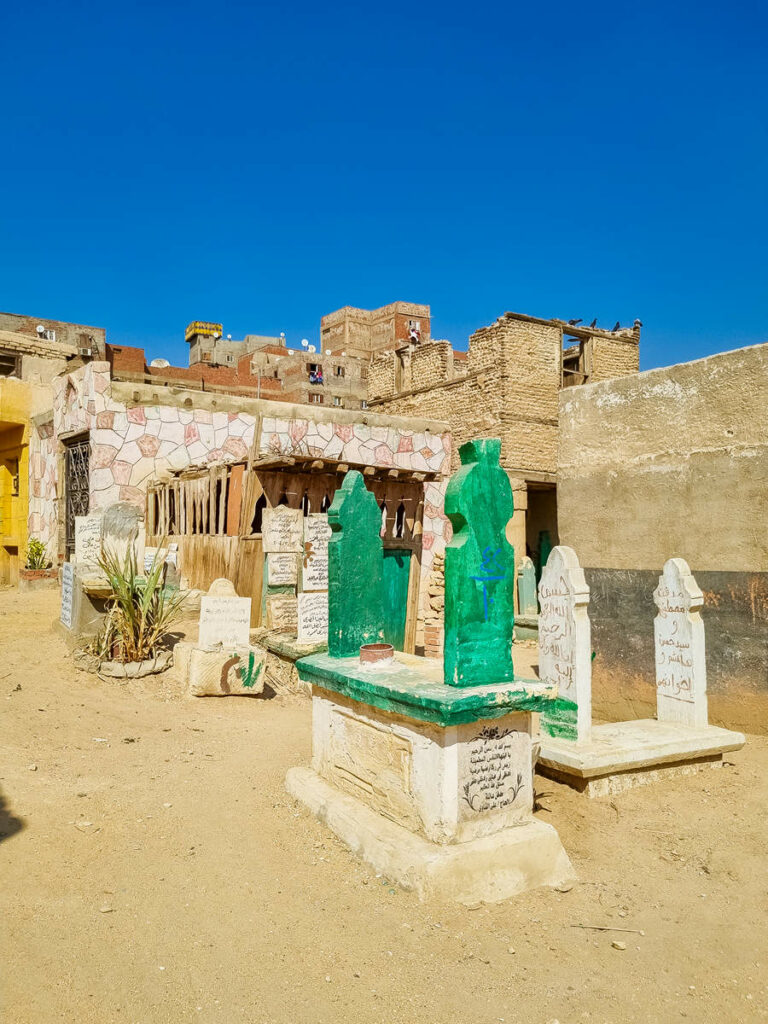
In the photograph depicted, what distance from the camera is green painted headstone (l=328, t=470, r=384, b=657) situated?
186 inches

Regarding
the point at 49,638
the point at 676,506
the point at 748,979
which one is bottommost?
the point at 748,979

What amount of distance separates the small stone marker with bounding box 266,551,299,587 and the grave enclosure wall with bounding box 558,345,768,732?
3420 mm

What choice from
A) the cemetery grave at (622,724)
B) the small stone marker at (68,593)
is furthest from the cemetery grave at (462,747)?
the small stone marker at (68,593)

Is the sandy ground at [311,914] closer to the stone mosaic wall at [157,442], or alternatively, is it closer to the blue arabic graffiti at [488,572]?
the blue arabic graffiti at [488,572]

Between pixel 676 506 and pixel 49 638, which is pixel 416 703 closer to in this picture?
pixel 676 506

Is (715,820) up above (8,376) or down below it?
below

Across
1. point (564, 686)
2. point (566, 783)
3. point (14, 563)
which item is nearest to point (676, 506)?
point (564, 686)

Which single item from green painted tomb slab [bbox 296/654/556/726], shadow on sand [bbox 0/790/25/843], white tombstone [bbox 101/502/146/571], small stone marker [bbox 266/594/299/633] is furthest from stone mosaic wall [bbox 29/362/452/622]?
shadow on sand [bbox 0/790/25/843]

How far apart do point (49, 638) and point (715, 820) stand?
7.14 meters

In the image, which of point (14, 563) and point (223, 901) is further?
point (14, 563)

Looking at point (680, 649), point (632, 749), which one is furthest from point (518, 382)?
point (632, 749)

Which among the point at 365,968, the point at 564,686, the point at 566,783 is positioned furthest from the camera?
the point at 564,686

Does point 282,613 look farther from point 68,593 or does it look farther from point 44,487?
point 44,487

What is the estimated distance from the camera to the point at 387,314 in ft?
143
